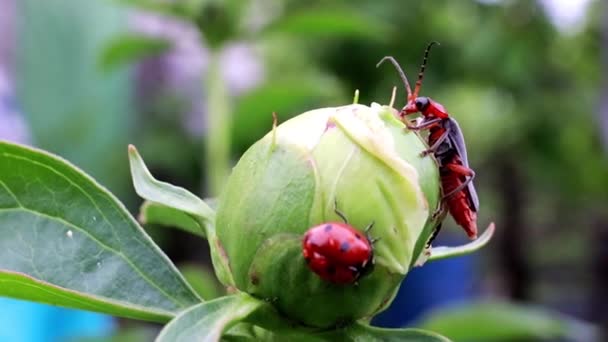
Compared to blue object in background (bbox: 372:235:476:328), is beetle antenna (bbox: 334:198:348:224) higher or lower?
higher

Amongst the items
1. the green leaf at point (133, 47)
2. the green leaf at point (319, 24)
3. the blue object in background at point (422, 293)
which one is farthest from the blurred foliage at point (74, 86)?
the green leaf at point (319, 24)

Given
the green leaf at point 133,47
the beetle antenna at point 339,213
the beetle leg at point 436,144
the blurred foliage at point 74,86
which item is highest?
the beetle leg at point 436,144

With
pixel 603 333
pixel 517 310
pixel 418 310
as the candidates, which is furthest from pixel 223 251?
pixel 603 333

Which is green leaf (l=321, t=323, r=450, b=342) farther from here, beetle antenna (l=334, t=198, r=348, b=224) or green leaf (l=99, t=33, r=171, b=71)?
green leaf (l=99, t=33, r=171, b=71)

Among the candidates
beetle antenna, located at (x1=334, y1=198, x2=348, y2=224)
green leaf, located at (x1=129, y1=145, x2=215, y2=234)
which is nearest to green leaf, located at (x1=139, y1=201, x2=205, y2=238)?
green leaf, located at (x1=129, y1=145, x2=215, y2=234)

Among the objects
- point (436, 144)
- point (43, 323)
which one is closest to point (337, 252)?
point (436, 144)

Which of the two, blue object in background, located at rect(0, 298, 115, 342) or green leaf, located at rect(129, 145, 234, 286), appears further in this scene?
blue object in background, located at rect(0, 298, 115, 342)

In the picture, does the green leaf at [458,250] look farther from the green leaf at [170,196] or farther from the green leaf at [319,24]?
the green leaf at [319,24]
